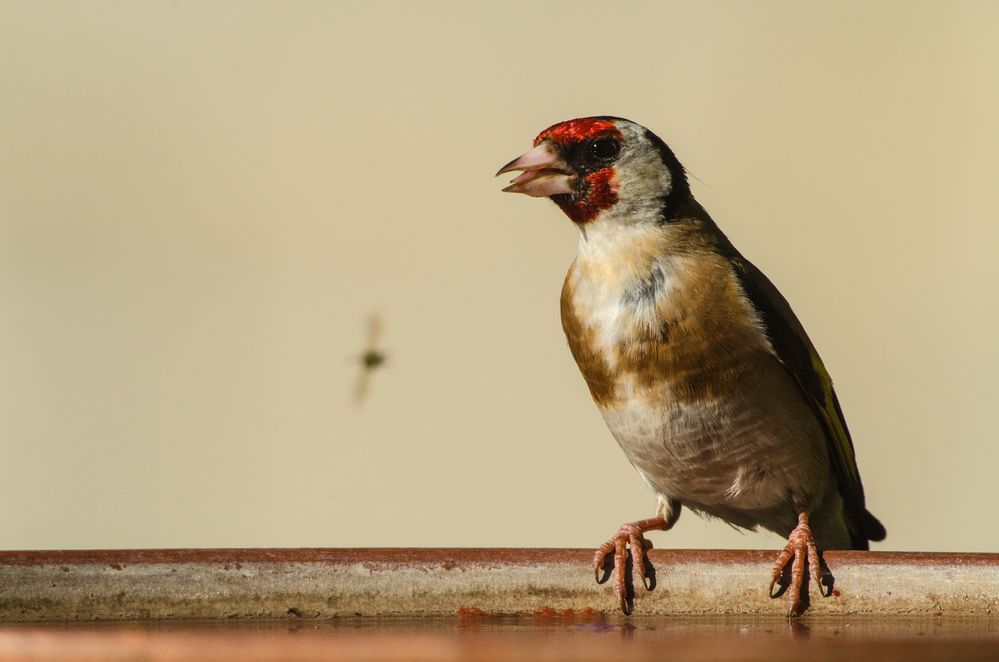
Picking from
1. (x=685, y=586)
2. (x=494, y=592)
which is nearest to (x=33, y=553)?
(x=494, y=592)

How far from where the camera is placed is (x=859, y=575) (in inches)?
95.8

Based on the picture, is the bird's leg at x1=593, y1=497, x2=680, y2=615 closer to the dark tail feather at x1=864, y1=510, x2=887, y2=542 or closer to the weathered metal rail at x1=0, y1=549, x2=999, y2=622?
the weathered metal rail at x1=0, y1=549, x2=999, y2=622

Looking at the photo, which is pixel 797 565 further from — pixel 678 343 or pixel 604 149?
pixel 604 149

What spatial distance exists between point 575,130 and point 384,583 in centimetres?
129

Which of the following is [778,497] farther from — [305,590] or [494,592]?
[305,590]

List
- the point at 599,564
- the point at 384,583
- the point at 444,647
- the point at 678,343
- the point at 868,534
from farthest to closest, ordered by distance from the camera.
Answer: the point at 868,534
the point at 678,343
the point at 599,564
the point at 384,583
the point at 444,647

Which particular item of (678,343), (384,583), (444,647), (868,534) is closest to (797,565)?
(678,343)

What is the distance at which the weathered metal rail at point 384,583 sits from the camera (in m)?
2.29

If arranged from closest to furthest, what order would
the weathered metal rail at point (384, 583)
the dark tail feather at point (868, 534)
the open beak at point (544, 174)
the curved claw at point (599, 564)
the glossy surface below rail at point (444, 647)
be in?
the glossy surface below rail at point (444, 647), the weathered metal rail at point (384, 583), the curved claw at point (599, 564), the open beak at point (544, 174), the dark tail feather at point (868, 534)

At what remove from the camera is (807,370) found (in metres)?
3.16

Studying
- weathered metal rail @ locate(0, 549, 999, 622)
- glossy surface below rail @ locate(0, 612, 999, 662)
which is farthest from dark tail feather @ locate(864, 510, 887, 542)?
glossy surface below rail @ locate(0, 612, 999, 662)

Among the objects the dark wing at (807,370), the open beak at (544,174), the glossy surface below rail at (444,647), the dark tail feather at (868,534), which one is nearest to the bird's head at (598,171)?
the open beak at (544,174)

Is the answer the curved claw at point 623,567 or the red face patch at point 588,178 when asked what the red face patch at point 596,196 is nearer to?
the red face patch at point 588,178

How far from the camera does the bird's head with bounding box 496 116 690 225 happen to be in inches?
121
